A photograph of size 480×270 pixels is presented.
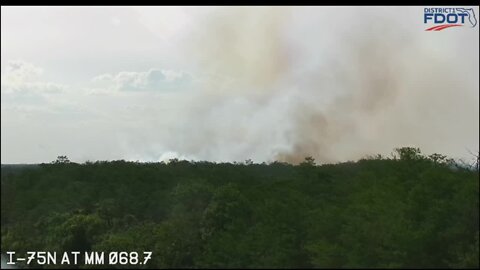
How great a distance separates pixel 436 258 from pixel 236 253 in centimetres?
2029

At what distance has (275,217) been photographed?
67.8 metres

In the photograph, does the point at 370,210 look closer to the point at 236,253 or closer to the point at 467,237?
the point at 467,237

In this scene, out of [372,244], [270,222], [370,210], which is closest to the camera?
[372,244]

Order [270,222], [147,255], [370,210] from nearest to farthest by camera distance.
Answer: [370,210]
[270,222]
[147,255]

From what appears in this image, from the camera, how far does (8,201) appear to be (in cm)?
7175

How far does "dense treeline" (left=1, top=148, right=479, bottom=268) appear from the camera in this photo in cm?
5953

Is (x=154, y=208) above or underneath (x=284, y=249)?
above

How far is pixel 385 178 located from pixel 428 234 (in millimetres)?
15942

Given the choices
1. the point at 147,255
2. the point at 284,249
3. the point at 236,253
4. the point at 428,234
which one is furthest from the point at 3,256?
the point at 428,234

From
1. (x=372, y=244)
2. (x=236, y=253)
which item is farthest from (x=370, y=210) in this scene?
(x=236, y=253)

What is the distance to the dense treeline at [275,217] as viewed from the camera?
195ft

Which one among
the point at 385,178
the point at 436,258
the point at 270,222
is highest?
the point at 385,178

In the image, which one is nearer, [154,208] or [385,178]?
[385,178]

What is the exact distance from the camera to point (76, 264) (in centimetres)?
7625
